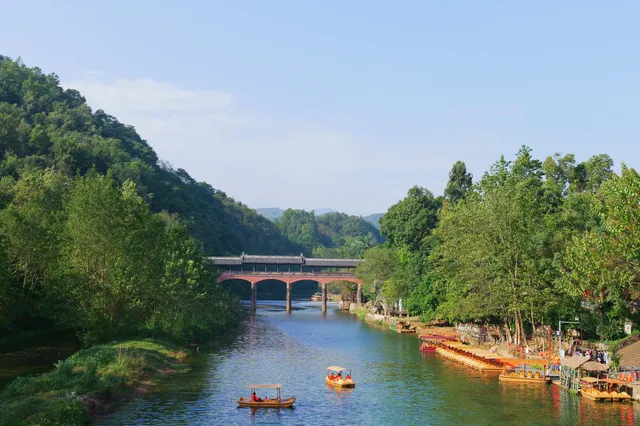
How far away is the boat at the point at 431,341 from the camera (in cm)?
8094

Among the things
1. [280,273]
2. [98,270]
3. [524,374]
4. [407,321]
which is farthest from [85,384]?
[280,273]

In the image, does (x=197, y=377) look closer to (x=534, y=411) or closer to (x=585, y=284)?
(x=534, y=411)

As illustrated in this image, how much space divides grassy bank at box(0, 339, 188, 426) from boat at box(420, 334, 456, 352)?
30.2 metres

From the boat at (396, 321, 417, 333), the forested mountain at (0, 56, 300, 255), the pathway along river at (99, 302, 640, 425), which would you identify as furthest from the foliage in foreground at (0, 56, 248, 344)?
the forested mountain at (0, 56, 300, 255)

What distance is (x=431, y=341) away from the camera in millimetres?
85500

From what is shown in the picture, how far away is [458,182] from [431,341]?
46466 millimetres

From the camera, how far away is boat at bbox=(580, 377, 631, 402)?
1921 inches

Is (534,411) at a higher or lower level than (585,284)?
lower

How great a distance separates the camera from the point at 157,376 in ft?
187

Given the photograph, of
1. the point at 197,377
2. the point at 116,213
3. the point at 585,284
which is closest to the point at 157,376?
the point at 197,377

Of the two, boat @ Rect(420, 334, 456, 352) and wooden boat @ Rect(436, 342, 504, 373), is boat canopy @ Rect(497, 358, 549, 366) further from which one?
boat @ Rect(420, 334, 456, 352)

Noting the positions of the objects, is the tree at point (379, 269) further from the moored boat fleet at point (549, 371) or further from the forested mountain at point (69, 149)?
the moored boat fleet at point (549, 371)

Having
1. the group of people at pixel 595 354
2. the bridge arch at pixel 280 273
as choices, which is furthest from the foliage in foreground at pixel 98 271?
the bridge arch at pixel 280 273

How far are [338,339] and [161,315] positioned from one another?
1070 inches
